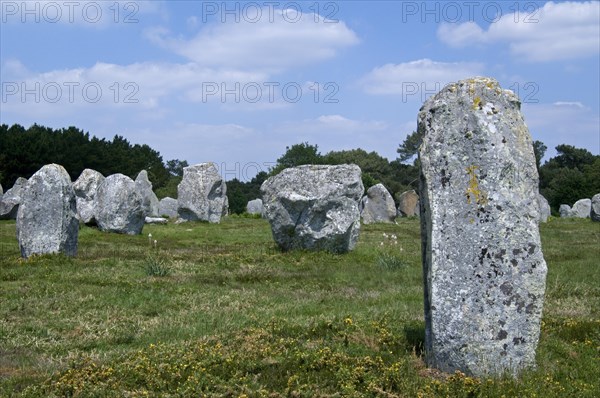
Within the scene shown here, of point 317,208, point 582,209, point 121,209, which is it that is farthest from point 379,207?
point 317,208

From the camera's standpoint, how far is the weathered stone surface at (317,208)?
2092cm

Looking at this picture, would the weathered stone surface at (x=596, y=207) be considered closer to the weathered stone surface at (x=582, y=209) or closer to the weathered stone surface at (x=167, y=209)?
the weathered stone surface at (x=582, y=209)

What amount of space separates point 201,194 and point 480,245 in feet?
108

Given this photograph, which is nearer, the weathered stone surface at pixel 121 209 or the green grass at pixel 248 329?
the green grass at pixel 248 329

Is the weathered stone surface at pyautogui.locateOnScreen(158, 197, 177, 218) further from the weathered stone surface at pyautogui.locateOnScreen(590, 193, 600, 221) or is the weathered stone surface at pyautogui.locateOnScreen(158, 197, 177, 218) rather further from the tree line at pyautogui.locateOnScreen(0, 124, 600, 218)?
the weathered stone surface at pyautogui.locateOnScreen(590, 193, 600, 221)

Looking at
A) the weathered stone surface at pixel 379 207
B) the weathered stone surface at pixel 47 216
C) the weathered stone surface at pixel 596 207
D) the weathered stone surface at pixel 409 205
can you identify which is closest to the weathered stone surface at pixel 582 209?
the weathered stone surface at pixel 596 207

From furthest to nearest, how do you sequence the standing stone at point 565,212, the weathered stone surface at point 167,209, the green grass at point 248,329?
1. the standing stone at point 565,212
2. the weathered stone surface at point 167,209
3. the green grass at point 248,329

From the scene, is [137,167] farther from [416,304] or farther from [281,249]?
[416,304]

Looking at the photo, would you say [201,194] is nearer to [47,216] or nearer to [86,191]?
[86,191]

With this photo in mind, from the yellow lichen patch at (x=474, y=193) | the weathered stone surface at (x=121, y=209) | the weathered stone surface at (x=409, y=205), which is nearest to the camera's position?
the yellow lichen patch at (x=474, y=193)

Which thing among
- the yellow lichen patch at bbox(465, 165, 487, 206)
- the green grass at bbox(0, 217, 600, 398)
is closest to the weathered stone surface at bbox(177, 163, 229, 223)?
the green grass at bbox(0, 217, 600, 398)

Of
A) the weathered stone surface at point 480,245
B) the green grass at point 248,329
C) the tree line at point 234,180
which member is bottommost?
the green grass at point 248,329

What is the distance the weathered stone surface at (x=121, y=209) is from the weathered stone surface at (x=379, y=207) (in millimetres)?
14818

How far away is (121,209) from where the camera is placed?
1183 inches
